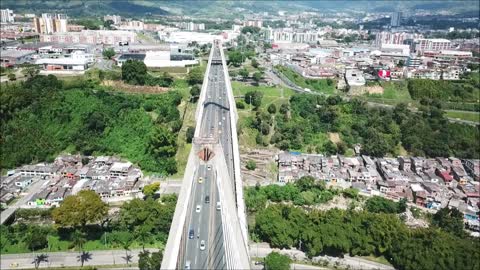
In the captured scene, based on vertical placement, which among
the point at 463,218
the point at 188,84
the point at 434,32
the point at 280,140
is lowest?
the point at 463,218

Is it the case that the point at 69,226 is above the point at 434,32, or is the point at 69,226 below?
below

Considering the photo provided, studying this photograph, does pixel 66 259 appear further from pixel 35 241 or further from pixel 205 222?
pixel 205 222

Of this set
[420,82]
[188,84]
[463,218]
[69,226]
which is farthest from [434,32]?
[69,226]

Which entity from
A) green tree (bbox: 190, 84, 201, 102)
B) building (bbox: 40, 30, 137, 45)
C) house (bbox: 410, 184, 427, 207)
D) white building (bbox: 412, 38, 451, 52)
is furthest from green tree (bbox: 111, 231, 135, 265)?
white building (bbox: 412, 38, 451, 52)

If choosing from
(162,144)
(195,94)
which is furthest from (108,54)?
(162,144)

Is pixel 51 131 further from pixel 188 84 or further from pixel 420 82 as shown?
pixel 420 82

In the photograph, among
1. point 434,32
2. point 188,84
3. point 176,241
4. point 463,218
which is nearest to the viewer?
point 176,241

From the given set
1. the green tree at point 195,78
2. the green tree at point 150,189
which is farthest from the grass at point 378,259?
the green tree at point 195,78

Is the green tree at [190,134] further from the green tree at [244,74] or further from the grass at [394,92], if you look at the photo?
the grass at [394,92]
